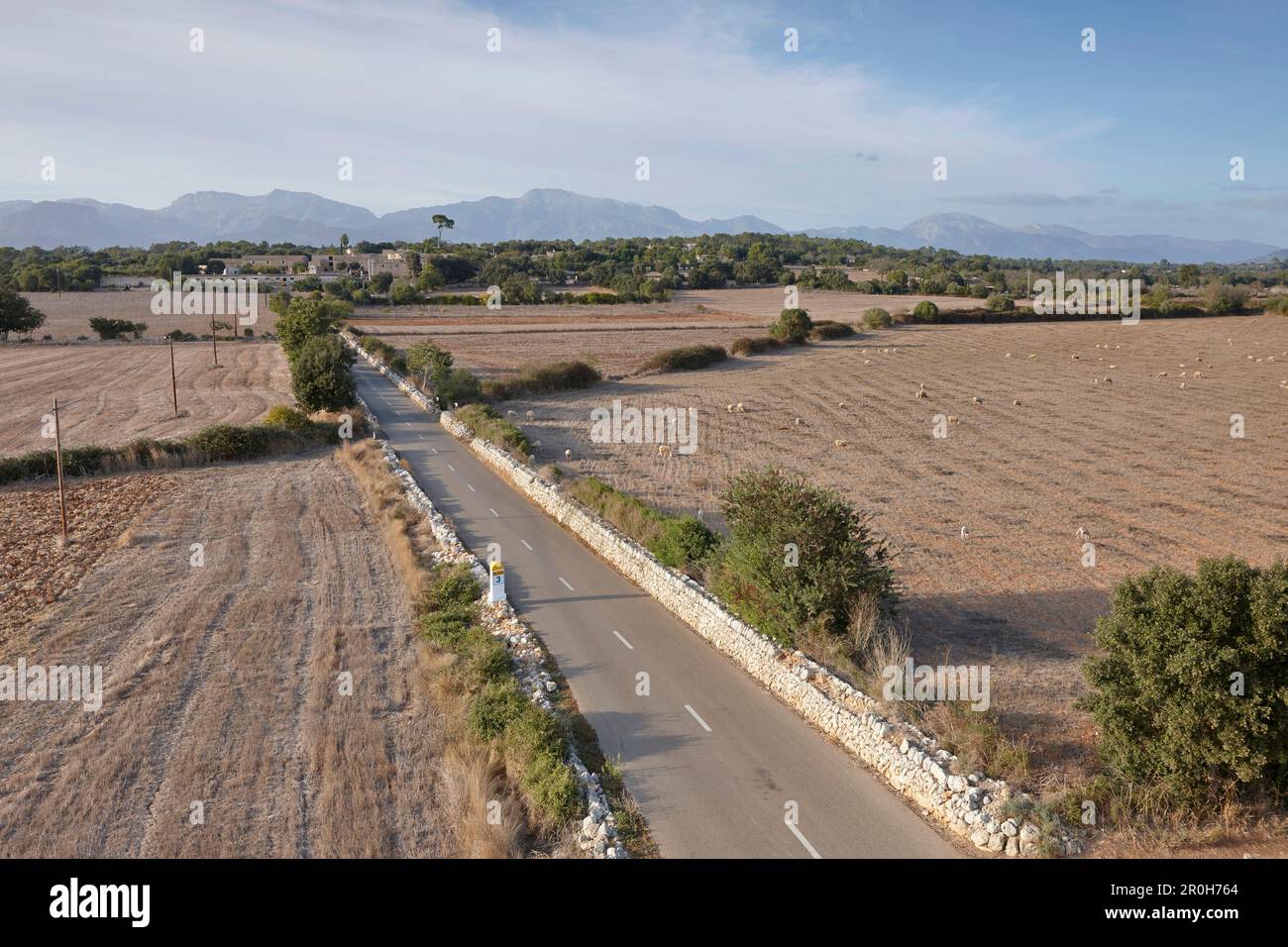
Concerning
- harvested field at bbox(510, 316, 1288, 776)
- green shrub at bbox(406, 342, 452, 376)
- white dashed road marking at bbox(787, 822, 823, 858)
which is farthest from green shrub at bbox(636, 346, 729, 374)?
white dashed road marking at bbox(787, 822, 823, 858)

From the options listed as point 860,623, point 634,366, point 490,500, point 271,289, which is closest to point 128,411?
point 490,500

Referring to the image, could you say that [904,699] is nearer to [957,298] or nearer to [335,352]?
[335,352]

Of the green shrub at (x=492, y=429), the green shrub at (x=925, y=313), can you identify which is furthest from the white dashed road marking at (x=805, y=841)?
the green shrub at (x=925, y=313)

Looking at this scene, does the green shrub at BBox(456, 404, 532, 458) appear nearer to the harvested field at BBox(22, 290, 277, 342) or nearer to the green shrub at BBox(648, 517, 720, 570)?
the green shrub at BBox(648, 517, 720, 570)

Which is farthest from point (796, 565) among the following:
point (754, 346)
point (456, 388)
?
point (754, 346)

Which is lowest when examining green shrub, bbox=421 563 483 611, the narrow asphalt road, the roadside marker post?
the narrow asphalt road

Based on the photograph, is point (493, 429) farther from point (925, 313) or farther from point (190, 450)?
point (925, 313)
